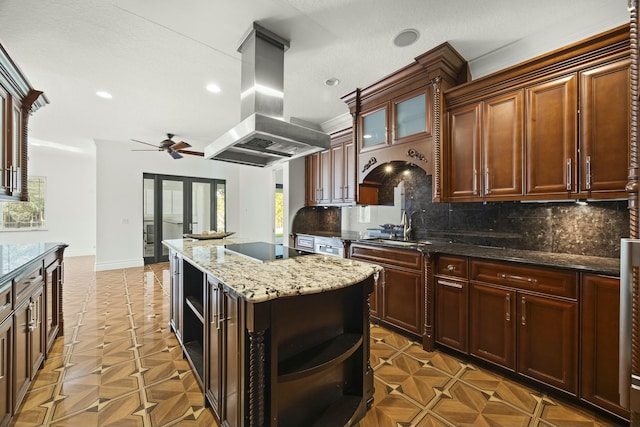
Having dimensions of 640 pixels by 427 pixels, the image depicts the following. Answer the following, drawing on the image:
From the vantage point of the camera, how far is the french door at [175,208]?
6.43 m

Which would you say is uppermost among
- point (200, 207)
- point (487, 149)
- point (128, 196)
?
point (487, 149)

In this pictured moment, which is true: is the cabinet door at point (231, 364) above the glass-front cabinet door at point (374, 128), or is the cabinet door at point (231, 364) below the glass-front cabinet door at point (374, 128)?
below

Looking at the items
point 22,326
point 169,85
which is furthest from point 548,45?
point 22,326

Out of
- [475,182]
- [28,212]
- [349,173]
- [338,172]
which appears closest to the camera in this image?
[475,182]

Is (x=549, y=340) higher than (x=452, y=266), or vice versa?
(x=452, y=266)

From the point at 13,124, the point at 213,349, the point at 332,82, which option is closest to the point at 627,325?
the point at 213,349

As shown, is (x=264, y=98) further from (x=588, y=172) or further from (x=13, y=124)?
(x=588, y=172)

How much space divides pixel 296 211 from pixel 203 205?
388 centimetres

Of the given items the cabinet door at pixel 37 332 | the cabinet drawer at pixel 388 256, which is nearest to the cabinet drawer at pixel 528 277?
the cabinet drawer at pixel 388 256

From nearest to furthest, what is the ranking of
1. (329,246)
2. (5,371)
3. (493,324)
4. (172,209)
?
(5,371), (493,324), (329,246), (172,209)

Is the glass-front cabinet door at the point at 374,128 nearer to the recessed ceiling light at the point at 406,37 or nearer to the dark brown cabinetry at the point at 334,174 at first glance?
the dark brown cabinetry at the point at 334,174

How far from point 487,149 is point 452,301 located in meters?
1.37

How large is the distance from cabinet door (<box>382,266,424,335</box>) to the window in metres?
8.90

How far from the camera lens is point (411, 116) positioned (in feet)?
9.42
